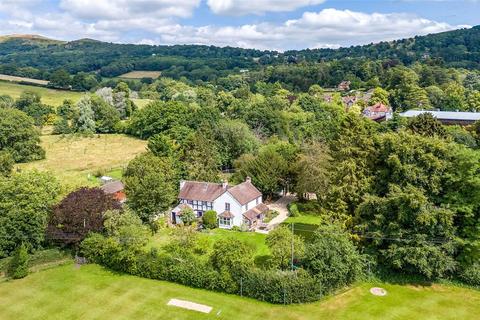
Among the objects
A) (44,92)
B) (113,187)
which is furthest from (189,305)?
(44,92)

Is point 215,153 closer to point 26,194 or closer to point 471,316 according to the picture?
point 26,194

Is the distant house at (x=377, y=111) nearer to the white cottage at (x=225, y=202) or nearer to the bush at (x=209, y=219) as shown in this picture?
the white cottage at (x=225, y=202)

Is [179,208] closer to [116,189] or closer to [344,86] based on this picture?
[116,189]

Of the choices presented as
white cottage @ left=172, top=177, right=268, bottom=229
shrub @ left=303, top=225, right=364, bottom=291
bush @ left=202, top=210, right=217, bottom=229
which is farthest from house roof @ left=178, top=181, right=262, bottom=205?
shrub @ left=303, top=225, right=364, bottom=291

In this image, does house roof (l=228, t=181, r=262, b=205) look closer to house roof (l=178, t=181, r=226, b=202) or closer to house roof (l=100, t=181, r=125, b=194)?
house roof (l=178, t=181, r=226, b=202)

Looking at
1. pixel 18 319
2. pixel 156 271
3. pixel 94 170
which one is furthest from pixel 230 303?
pixel 94 170

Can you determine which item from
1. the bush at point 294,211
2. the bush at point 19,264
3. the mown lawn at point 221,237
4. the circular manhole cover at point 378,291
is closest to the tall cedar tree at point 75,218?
the bush at point 19,264
